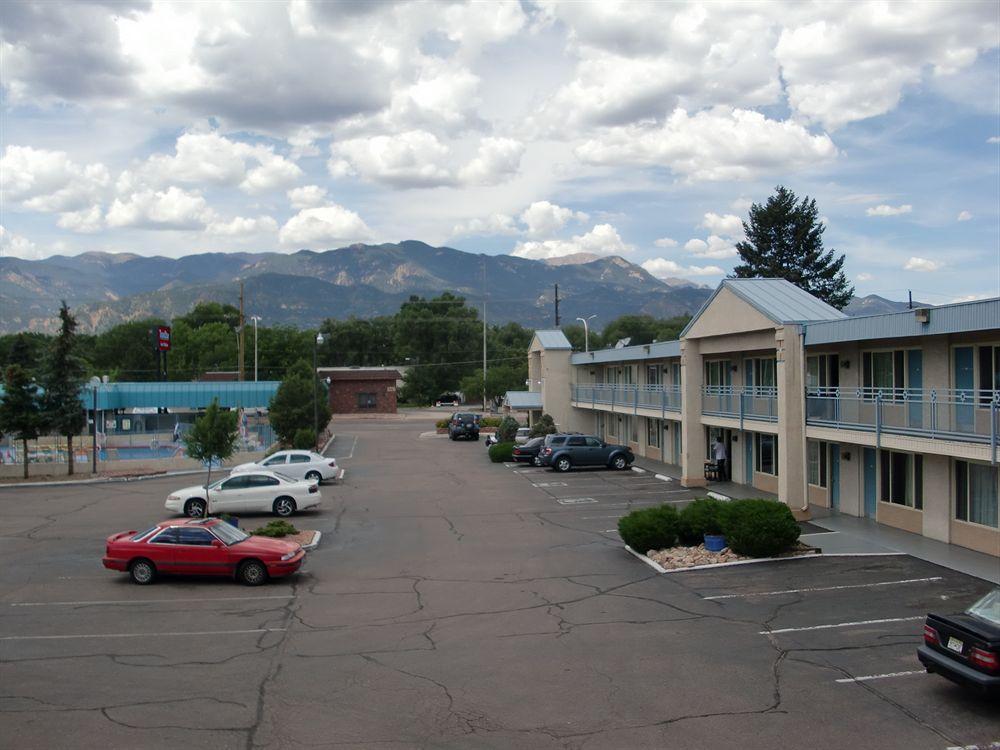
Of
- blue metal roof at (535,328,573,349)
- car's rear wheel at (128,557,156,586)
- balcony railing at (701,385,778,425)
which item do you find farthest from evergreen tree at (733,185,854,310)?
car's rear wheel at (128,557,156,586)

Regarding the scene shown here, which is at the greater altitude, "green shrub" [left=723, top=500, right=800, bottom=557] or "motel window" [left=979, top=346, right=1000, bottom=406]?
"motel window" [left=979, top=346, right=1000, bottom=406]

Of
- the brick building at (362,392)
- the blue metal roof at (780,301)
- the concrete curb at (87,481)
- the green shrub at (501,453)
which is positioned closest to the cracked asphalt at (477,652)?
the blue metal roof at (780,301)

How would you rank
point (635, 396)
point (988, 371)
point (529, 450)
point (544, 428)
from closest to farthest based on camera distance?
point (988, 371), point (635, 396), point (529, 450), point (544, 428)

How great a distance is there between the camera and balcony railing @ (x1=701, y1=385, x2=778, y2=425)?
26209 millimetres

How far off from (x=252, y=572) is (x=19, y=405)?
81.2ft

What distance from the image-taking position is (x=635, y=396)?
39156 mm

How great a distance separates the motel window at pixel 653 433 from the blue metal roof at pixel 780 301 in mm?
14017

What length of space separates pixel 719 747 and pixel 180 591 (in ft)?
38.8

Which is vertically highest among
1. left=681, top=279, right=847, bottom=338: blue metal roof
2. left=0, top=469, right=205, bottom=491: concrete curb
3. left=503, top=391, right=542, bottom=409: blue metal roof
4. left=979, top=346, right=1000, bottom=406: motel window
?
left=681, top=279, right=847, bottom=338: blue metal roof

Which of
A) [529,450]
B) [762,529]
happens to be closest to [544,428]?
[529,450]

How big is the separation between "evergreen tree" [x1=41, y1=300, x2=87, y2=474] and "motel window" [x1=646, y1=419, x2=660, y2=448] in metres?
26.9

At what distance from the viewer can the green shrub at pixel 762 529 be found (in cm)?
1886

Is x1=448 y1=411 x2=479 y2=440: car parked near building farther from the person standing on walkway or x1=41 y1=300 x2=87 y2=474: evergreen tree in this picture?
the person standing on walkway

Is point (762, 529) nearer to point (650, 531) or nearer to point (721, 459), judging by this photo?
point (650, 531)
